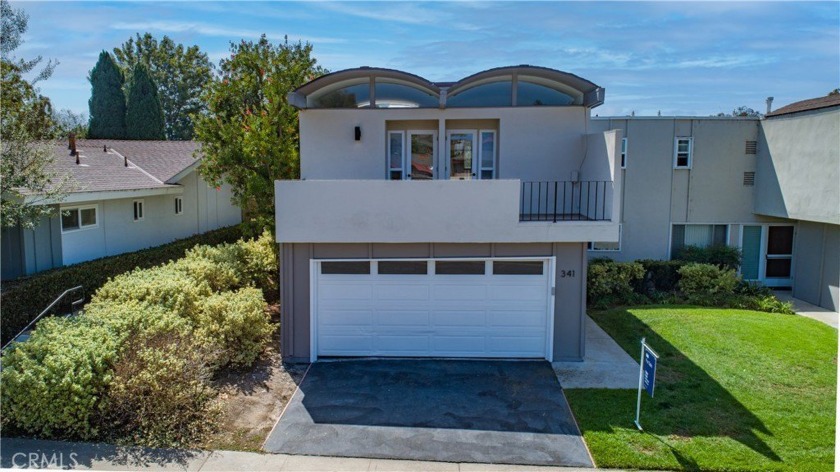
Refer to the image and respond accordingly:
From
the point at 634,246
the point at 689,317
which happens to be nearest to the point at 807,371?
the point at 689,317

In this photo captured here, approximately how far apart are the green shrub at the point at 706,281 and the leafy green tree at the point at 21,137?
16.1m

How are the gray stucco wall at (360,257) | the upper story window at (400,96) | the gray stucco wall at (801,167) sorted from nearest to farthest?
the gray stucco wall at (360,257) → the upper story window at (400,96) → the gray stucco wall at (801,167)

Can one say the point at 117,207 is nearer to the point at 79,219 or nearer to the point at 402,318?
the point at 79,219

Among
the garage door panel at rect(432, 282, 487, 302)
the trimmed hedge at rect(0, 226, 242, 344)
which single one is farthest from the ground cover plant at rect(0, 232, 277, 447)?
the garage door panel at rect(432, 282, 487, 302)

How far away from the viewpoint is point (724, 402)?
28.3 ft

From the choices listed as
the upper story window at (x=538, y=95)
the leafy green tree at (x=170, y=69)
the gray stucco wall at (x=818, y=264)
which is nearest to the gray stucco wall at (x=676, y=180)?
the gray stucco wall at (x=818, y=264)

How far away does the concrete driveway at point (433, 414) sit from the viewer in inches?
285

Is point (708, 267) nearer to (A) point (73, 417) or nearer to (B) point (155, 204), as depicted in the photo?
(A) point (73, 417)

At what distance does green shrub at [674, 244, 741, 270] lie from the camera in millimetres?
17094

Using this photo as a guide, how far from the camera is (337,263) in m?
10.7

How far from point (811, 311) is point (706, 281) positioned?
2.94 m

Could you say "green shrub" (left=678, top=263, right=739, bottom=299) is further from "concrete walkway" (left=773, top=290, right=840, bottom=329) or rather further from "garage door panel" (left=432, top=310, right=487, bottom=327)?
"garage door panel" (left=432, top=310, right=487, bottom=327)

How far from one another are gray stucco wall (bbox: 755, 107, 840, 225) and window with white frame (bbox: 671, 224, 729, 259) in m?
1.29

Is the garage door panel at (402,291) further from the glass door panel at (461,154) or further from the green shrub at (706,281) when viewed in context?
the green shrub at (706,281)
